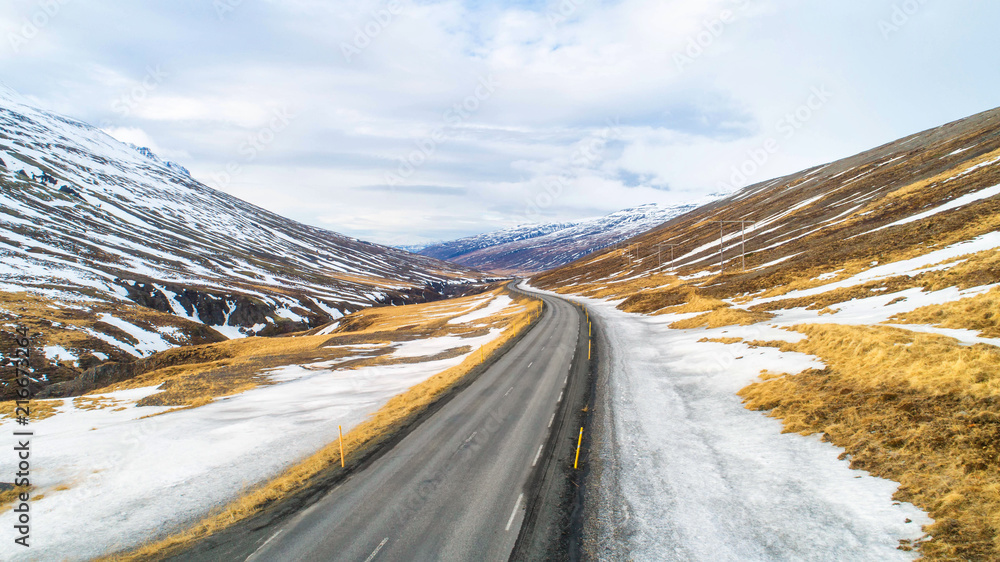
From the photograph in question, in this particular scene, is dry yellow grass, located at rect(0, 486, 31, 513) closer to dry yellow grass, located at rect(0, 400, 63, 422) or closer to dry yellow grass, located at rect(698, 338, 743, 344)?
dry yellow grass, located at rect(0, 400, 63, 422)

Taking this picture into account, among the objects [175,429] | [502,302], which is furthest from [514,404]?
[502,302]

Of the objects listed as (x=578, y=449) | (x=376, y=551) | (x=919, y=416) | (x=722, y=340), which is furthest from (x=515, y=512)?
(x=722, y=340)

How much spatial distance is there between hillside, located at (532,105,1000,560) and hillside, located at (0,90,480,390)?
2444 inches

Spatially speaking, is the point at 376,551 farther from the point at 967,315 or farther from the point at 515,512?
the point at 967,315

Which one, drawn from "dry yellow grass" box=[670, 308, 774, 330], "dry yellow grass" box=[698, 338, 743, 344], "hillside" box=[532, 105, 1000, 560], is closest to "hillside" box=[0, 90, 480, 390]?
"dry yellow grass" box=[698, 338, 743, 344]

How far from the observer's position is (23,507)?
12.4 metres

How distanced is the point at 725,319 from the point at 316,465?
30657 millimetres

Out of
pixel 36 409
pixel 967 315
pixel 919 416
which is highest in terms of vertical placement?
pixel 36 409

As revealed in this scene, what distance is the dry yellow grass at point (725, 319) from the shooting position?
Result: 30642mm

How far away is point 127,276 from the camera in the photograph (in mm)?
85312

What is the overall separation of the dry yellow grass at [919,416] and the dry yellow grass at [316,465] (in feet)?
52.3

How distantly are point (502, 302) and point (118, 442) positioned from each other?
72.3 m

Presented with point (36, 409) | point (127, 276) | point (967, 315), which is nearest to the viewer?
point (967, 315)

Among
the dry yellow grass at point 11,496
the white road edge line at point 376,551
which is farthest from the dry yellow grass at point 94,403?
the white road edge line at point 376,551
